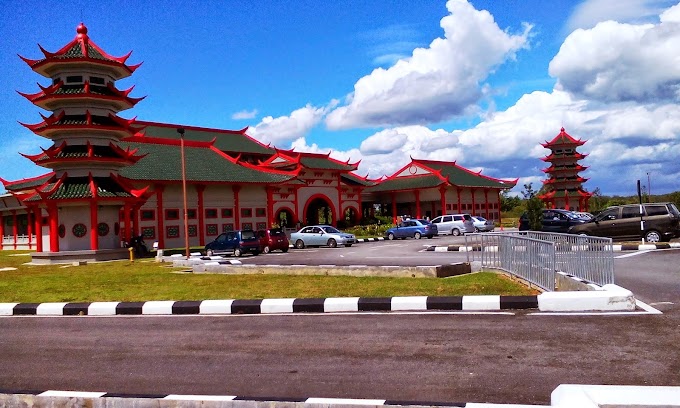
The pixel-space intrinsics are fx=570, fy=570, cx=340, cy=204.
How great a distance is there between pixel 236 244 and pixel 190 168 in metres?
10.9

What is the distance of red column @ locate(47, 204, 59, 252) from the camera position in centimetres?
2812

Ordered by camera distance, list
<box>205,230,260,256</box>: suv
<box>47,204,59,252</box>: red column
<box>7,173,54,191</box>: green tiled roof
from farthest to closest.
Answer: <box>7,173,54,191</box>: green tiled roof < <box>205,230,260,256</box>: suv < <box>47,204,59,252</box>: red column

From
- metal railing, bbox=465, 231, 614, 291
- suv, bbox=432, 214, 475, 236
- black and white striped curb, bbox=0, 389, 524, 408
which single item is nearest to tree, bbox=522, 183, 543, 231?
suv, bbox=432, 214, 475, 236

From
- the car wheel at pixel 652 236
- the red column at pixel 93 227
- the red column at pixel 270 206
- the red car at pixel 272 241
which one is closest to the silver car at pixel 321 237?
the red car at pixel 272 241

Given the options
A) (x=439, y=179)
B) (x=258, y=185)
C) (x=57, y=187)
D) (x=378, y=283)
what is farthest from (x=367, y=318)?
(x=439, y=179)

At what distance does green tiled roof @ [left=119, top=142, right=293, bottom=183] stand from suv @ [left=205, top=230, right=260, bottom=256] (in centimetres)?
757

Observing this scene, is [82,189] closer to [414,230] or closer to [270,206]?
[270,206]

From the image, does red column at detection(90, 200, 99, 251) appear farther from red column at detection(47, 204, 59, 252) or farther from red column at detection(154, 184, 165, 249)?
red column at detection(154, 184, 165, 249)

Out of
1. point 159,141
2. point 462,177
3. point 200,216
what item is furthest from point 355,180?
point 159,141

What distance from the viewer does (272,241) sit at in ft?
101

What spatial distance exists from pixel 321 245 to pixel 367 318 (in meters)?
25.9

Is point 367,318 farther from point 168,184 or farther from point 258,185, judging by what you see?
point 258,185

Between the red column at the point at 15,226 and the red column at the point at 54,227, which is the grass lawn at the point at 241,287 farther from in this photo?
the red column at the point at 15,226

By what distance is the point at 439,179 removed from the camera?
5025 centimetres
